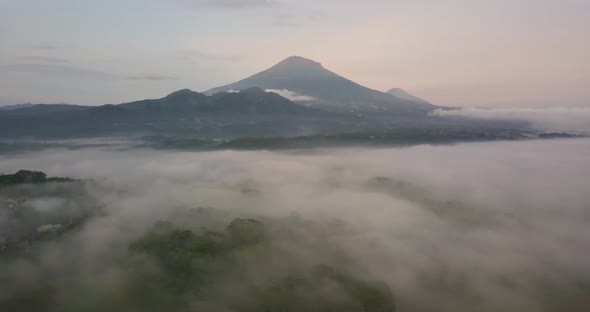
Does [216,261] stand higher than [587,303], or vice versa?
[216,261]

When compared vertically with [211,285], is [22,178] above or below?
above

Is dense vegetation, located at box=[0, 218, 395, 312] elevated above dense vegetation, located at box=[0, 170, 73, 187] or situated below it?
below

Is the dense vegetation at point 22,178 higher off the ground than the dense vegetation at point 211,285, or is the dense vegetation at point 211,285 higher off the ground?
the dense vegetation at point 22,178

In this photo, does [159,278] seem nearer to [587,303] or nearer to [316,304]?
[316,304]

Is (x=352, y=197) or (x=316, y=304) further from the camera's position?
(x=352, y=197)

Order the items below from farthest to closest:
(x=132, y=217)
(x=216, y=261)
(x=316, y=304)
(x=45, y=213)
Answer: (x=132, y=217) < (x=45, y=213) < (x=216, y=261) < (x=316, y=304)

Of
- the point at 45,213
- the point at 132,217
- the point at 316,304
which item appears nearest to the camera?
the point at 316,304

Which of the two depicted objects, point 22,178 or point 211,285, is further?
point 22,178

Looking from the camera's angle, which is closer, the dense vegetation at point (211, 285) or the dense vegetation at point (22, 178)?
the dense vegetation at point (211, 285)

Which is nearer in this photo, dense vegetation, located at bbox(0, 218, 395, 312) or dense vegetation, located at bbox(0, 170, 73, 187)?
dense vegetation, located at bbox(0, 218, 395, 312)

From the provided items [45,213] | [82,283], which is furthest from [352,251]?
[45,213]
